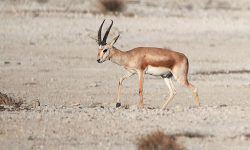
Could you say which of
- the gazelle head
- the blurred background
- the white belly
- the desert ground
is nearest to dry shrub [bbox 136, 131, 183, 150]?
the desert ground

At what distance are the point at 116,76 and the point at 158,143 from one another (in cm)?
1190

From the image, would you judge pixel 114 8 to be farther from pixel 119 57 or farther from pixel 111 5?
pixel 119 57

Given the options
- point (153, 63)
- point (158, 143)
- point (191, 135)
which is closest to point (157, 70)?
point (153, 63)

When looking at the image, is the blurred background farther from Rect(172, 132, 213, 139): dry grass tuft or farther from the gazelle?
Rect(172, 132, 213, 139): dry grass tuft

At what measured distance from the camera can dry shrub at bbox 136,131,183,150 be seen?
1231 centimetres

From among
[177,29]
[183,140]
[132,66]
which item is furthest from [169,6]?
[183,140]

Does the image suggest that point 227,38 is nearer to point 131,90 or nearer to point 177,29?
point 177,29

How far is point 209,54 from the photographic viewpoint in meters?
29.7

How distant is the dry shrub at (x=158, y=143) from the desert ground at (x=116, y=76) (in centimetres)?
64

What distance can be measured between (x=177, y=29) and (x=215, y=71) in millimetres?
9886

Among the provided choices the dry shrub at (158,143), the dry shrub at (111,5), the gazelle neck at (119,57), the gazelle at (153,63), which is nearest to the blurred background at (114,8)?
the dry shrub at (111,5)

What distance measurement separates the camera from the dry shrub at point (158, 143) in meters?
12.3

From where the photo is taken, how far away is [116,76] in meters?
24.2

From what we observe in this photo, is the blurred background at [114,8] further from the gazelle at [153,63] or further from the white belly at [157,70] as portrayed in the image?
the white belly at [157,70]
